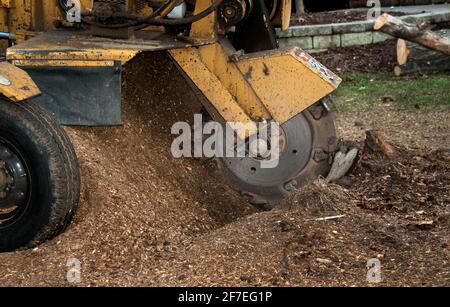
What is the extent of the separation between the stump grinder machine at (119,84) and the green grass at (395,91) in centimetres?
313

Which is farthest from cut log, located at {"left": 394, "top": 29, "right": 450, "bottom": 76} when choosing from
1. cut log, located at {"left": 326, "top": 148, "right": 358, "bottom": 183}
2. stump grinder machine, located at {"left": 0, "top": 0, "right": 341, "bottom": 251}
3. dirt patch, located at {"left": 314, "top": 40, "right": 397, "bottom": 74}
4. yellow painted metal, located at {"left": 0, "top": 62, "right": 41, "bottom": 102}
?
yellow painted metal, located at {"left": 0, "top": 62, "right": 41, "bottom": 102}

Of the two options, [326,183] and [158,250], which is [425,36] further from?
[158,250]

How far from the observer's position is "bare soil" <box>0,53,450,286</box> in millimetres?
4703

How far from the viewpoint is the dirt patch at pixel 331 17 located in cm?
1292

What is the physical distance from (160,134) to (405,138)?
2577 mm

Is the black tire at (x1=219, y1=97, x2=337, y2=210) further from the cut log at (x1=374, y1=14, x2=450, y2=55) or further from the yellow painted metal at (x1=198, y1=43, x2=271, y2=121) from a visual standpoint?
the cut log at (x1=374, y1=14, x2=450, y2=55)

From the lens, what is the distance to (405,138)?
8.23m

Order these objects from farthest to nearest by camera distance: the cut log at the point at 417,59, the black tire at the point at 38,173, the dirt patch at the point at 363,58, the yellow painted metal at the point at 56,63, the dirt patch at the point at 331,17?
the dirt patch at the point at 331,17 → the dirt patch at the point at 363,58 → the cut log at the point at 417,59 → the yellow painted metal at the point at 56,63 → the black tire at the point at 38,173

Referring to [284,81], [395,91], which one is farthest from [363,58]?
[284,81]

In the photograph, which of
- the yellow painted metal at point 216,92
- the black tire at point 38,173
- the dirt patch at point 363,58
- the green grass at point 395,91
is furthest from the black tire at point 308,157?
the dirt patch at point 363,58

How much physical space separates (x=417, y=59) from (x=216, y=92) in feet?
17.5

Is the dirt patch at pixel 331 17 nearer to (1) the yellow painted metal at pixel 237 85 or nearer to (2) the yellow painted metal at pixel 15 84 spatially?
(1) the yellow painted metal at pixel 237 85

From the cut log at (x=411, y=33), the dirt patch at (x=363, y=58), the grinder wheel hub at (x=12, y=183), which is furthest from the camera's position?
the dirt patch at (x=363, y=58)

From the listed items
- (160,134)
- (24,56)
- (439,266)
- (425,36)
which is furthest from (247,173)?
(425,36)
